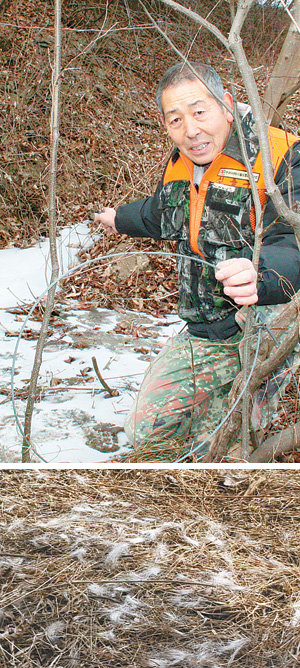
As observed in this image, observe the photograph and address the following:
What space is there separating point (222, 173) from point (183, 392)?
2.45 ft

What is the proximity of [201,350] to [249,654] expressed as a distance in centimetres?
102

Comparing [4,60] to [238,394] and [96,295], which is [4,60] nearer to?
[96,295]

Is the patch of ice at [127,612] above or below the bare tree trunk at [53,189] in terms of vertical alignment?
below

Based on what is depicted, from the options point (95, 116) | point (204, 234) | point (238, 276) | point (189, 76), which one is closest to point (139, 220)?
point (204, 234)

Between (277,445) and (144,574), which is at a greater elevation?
(277,445)

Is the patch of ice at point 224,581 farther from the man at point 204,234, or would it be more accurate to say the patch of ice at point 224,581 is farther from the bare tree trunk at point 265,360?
A: the man at point 204,234

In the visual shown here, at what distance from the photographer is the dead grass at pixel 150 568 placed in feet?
4.82

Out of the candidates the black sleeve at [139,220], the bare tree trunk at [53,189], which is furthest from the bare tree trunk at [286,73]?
the bare tree trunk at [53,189]

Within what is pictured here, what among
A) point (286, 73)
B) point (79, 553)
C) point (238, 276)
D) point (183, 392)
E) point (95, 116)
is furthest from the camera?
point (95, 116)

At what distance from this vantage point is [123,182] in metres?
4.99

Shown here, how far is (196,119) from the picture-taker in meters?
1.97

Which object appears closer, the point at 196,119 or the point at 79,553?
the point at 79,553

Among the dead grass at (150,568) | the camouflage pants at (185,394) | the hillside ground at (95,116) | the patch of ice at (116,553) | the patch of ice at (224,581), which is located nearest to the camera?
the dead grass at (150,568)

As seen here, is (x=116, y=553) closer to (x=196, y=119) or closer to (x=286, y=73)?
(x=196, y=119)
